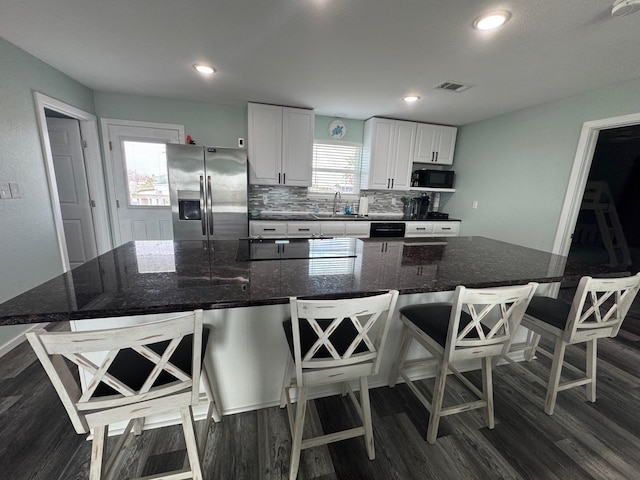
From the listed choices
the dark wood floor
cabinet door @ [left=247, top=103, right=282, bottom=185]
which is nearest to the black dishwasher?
cabinet door @ [left=247, top=103, right=282, bottom=185]

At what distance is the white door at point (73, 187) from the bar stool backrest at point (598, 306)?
4754 mm

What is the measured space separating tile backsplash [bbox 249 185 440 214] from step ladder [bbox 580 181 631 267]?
219 centimetres

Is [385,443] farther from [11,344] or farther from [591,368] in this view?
[11,344]

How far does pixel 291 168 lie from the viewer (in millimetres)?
3689

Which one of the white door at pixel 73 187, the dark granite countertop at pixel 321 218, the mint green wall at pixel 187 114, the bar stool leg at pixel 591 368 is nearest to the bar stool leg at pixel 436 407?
the bar stool leg at pixel 591 368

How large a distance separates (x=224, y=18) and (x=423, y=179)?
3419mm

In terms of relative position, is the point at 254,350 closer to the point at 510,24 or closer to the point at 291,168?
the point at 510,24

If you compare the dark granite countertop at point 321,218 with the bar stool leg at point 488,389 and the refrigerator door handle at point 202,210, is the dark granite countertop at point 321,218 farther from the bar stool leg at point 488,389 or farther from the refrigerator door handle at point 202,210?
the bar stool leg at point 488,389

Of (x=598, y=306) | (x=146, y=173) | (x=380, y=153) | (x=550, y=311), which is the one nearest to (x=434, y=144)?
(x=380, y=153)

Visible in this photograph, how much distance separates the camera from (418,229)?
13.4ft

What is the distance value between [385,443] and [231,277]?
1209mm

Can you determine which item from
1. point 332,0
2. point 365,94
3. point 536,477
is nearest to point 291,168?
point 365,94

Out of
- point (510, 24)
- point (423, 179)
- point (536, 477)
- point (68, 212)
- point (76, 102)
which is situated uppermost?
point (510, 24)

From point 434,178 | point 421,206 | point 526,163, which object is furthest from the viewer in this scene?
point 421,206
